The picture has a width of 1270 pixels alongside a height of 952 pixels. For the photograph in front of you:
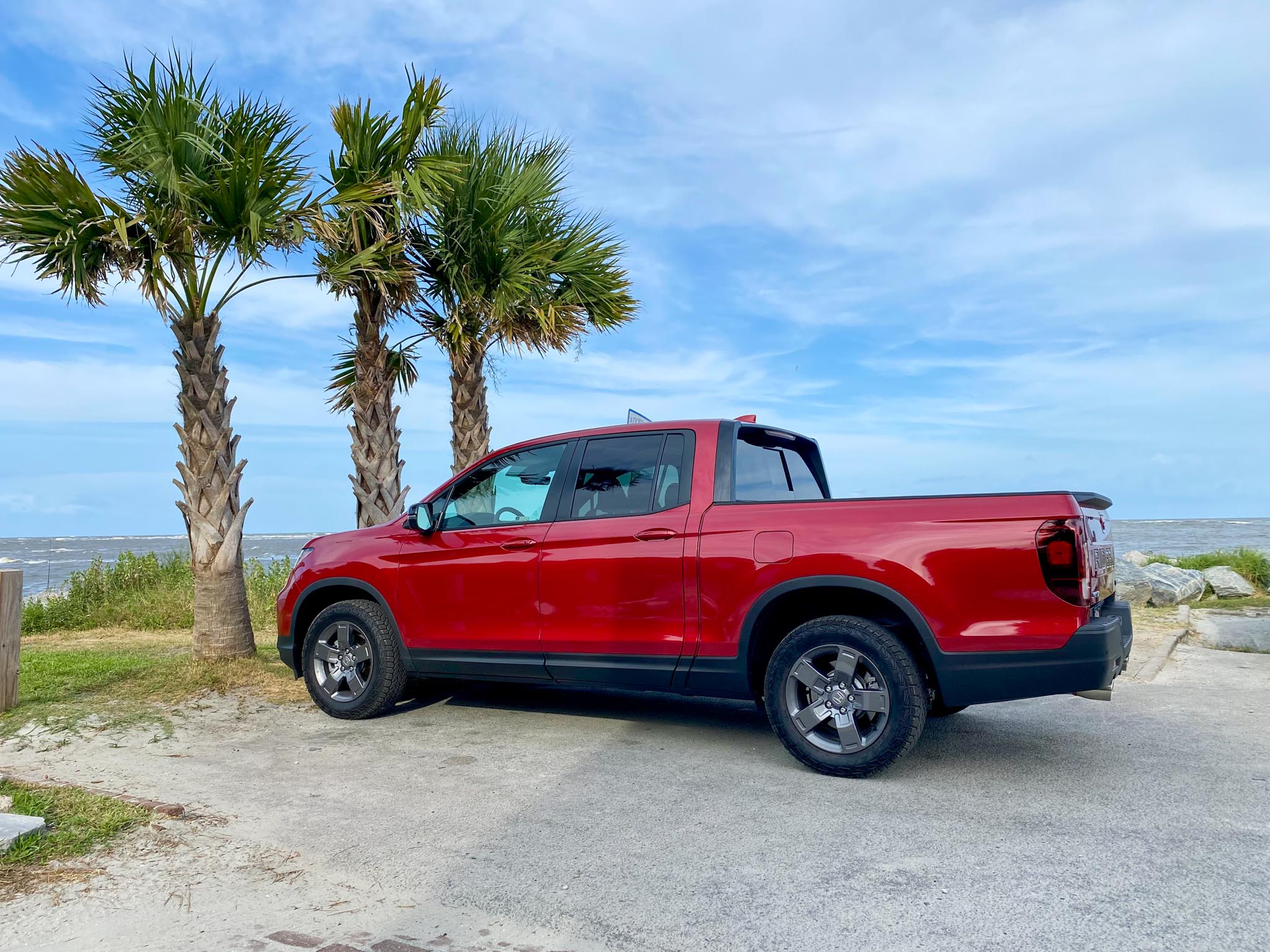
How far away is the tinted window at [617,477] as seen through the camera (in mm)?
5836

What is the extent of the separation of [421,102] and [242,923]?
28.9ft

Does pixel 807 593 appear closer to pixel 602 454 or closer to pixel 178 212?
pixel 602 454

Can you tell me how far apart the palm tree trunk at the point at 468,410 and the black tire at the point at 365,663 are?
17.3 feet

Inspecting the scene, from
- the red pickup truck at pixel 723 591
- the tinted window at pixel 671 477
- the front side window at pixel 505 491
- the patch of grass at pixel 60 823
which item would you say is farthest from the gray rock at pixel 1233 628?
the patch of grass at pixel 60 823

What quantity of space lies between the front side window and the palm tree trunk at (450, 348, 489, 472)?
548cm

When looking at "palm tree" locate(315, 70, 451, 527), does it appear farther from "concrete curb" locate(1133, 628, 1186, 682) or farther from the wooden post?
"concrete curb" locate(1133, 628, 1186, 682)

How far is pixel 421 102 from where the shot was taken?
10062 mm

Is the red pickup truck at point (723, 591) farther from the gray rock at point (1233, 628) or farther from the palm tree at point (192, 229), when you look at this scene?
the gray rock at point (1233, 628)

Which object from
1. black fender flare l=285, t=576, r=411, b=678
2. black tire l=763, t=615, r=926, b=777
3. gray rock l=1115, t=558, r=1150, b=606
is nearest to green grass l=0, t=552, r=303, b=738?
black fender flare l=285, t=576, r=411, b=678

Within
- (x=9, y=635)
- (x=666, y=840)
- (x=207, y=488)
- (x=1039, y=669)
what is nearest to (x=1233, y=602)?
(x=1039, y=669)

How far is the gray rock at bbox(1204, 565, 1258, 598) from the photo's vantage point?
15773 millimetres

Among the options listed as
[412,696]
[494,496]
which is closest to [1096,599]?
[494,496]

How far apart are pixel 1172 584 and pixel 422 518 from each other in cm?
1264

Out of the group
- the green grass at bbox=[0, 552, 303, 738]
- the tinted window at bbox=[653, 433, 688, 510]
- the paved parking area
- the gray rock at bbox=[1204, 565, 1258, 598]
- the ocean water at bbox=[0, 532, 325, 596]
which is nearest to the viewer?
the paved parking area
